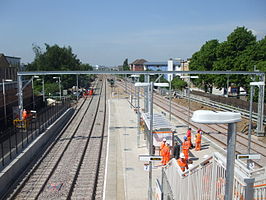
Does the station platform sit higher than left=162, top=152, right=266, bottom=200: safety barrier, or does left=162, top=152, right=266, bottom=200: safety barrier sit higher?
left=162, top=152, right=266, bottom=200: safety barrier

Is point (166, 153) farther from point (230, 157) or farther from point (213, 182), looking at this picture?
point (230, 157)

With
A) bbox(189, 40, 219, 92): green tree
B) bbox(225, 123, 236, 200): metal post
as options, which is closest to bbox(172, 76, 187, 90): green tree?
bbox(189, 40, 219, 92): green tree

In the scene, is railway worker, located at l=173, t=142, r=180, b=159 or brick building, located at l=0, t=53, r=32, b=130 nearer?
railway worker, located at l=173, t=142, r=180, b=159

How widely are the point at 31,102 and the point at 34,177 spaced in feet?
53.9

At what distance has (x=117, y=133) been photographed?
20.2m

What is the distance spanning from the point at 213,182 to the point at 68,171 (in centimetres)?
937

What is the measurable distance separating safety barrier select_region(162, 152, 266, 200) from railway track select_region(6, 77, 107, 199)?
4.89m

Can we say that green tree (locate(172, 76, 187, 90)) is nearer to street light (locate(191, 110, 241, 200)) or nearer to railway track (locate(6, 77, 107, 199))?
railway track (locate(6, 77, 107, 199))

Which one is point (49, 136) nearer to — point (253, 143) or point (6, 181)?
point (6, 181)

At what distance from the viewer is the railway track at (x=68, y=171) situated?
34.3 ft

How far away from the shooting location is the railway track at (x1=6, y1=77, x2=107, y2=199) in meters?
10.5

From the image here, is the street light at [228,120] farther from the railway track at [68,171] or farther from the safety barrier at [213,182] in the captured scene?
the railway track at [68,171]

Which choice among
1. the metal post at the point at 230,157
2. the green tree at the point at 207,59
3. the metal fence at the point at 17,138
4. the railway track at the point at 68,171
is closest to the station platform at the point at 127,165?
the railway track at the point at 68,171

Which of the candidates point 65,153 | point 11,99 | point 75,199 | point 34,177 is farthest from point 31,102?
point 75,199
